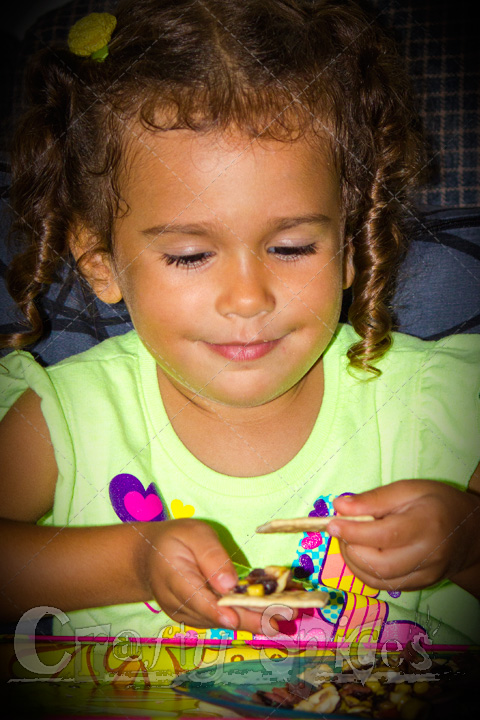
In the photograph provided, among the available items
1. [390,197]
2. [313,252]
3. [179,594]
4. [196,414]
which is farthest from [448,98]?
[179,594]

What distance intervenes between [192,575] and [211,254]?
0.63ft

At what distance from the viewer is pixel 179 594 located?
15.2 inches

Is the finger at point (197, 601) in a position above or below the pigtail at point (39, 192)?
below

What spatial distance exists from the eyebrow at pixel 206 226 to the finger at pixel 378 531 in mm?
184

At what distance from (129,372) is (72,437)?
0.07m

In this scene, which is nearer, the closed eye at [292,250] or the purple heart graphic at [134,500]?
the closed eye at [292,250]

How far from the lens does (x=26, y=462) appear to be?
0.50 metres

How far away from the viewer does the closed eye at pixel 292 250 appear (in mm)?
420

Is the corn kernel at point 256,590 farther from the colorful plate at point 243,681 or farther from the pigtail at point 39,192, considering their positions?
the pigtail at point 39,192

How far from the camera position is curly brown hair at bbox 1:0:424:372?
0.42 m

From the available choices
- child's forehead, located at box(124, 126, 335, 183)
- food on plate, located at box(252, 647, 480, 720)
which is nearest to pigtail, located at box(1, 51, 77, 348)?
child's forehead, located at box(124, 126, 335, 183)

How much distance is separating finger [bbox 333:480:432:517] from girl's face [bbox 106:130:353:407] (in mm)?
103

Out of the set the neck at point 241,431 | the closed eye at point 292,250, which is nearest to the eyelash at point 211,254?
the closed eye at point 292,250

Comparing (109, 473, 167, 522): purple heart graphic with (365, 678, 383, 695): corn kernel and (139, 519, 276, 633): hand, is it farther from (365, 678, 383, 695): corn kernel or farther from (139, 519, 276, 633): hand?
(365, 678, 383, 695): corn kernel
